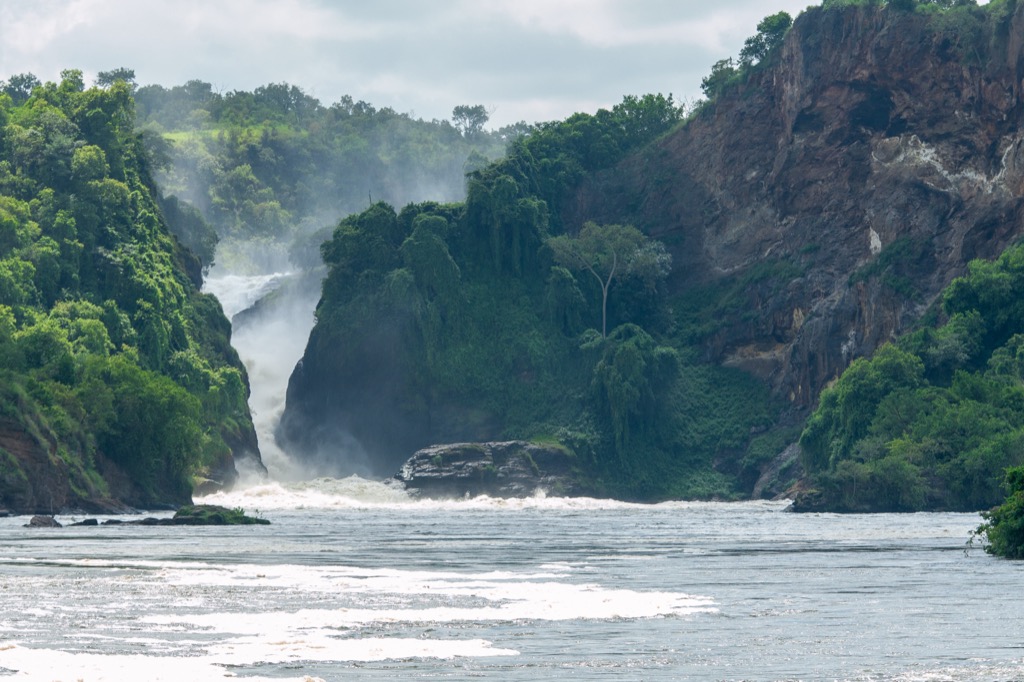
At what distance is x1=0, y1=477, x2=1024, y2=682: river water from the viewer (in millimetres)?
24547

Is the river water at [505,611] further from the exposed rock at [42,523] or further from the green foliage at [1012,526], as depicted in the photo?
the exposed rock at [42,523]

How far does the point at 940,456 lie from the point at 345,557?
7580cm

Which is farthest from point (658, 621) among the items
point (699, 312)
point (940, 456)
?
point (699, 312)

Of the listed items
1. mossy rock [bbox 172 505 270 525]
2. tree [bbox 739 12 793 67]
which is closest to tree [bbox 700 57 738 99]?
tree [bbox 739 12 793 67]

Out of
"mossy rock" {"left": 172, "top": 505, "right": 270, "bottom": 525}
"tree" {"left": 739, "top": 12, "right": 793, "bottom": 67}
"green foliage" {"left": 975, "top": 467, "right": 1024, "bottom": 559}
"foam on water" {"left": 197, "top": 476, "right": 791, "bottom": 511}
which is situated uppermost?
"tree" {"left": 739, "top": 12, "right": 793, "bottom": 67}

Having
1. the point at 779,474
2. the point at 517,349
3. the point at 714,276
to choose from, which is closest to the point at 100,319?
the point at 517,349

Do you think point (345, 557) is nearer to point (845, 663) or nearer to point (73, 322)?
point (845, 663)

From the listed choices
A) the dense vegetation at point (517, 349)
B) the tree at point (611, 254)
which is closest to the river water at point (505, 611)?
the dense vegetation at point (517, 349)

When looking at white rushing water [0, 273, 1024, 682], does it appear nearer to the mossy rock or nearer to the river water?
the river water

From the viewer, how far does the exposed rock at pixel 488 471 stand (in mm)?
147375

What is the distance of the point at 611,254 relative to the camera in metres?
175

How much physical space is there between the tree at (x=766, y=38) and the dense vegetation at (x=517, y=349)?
24.9 meters

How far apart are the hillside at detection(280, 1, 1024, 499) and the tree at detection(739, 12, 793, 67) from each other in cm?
476

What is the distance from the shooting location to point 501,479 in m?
150
